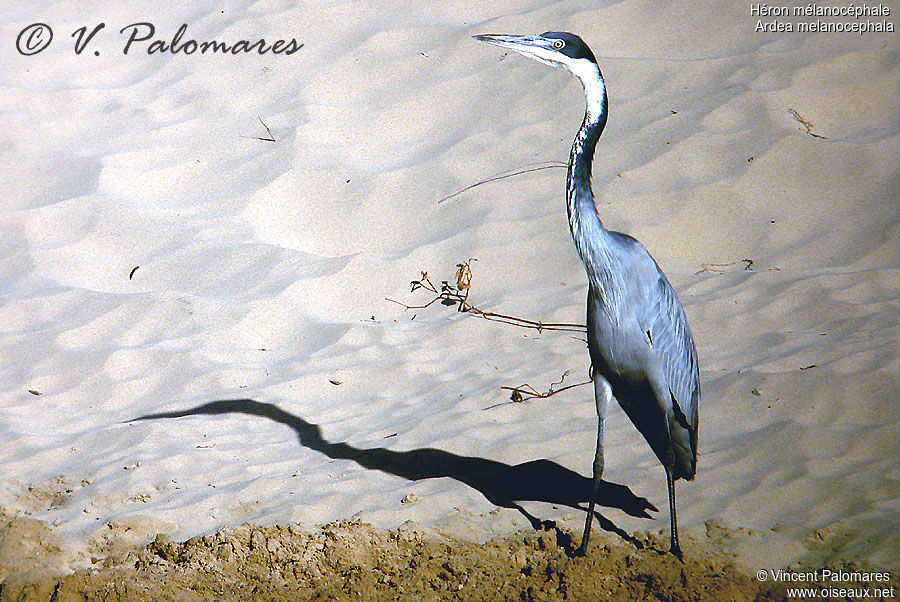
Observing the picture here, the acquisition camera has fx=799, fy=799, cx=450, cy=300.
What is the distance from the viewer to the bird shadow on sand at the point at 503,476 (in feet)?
8.99

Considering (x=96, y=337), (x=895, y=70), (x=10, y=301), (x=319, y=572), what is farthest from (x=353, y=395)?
(x=895, y=70)

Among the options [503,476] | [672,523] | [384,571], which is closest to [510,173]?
[503,476]

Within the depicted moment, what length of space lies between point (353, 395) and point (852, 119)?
9.31ft

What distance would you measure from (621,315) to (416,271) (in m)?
1.56

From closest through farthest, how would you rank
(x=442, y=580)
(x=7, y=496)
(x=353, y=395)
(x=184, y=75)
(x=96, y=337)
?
(x=442, y=580)
(x=7, y=496)
(x=353, y=395)
(x=96, y=337)
(x=184, y=75)

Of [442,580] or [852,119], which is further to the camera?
[852,119]

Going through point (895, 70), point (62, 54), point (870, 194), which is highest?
point (62, 54)

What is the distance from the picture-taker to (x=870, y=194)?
3.75 m

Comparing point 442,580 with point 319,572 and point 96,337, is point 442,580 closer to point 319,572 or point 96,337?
point 319,572

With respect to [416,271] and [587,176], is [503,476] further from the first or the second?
[416,271]

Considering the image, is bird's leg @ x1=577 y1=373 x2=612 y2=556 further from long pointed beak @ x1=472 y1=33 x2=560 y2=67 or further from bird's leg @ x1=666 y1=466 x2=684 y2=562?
long pointed beak @ x1=472 y1=33 x2=560 y2=67

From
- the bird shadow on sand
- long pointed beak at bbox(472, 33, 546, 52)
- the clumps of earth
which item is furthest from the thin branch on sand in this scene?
the clumps of earth

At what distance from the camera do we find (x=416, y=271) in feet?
12.5

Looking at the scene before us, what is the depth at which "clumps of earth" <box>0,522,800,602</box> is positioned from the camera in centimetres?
241
